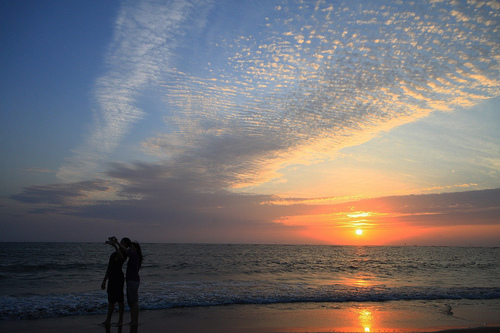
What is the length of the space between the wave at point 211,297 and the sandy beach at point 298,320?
0.72 m

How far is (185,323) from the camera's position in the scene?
9.35 metres

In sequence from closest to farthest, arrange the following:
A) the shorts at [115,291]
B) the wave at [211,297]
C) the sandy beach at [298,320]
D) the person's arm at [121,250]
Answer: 1. the person's arm at [121,250]
2. the shorts at [115,291]
3. the sandy beach at [298,320]
4. the wave at [211,297]

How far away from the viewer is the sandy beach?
28.3 ft

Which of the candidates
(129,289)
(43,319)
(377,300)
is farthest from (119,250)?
(377,300)

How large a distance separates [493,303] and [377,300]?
15.4ft

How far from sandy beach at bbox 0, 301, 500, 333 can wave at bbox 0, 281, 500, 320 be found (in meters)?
0.72

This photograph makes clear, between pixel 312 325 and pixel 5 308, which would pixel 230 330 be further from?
pixel 5 308

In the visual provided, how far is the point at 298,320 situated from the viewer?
9.64 meters

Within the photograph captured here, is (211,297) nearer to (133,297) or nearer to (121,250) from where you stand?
(133,297)

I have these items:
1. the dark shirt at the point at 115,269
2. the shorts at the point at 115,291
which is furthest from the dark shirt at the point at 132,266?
the shorts at the point at 115,291

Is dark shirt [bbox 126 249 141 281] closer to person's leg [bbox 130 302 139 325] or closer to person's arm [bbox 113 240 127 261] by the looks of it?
person's arm [bbox 113 240 127 261]

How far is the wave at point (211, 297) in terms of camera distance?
10.9 metres

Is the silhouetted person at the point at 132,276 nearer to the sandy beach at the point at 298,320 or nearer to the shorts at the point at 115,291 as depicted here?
the sandy beach at the point at 298,320

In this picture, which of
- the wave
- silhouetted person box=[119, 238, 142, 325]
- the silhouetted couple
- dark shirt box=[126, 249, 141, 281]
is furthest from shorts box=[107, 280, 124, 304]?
the wave
